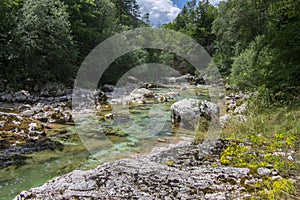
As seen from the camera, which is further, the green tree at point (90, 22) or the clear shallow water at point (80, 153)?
the green tree at point (90, 22)

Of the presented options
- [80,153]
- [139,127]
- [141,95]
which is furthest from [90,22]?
[80,153]

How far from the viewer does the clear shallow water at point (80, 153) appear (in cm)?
449

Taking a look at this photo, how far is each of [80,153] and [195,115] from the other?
14.2 ft

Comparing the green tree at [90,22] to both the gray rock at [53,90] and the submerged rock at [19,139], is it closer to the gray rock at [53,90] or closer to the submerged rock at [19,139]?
the gray rock at [53,90]

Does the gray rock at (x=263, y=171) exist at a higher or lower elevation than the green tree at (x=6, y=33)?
lower

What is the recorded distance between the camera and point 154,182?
290 cm

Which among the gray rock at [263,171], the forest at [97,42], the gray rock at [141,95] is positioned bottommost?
the gray rock at [263,171]

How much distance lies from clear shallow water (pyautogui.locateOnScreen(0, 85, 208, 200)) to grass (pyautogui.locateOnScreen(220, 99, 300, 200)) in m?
2.76

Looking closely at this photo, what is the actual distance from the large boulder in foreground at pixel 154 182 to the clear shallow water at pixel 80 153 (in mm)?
1557

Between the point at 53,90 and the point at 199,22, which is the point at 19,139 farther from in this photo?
the point at 199,22

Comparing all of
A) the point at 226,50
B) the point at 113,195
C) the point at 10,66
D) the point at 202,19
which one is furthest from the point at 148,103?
the point at 202,19

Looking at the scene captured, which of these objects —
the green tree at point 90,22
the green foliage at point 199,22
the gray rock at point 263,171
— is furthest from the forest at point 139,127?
the green foliage at point 199,22

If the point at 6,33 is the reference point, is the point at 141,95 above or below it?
below

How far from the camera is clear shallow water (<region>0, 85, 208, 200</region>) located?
4.49m
